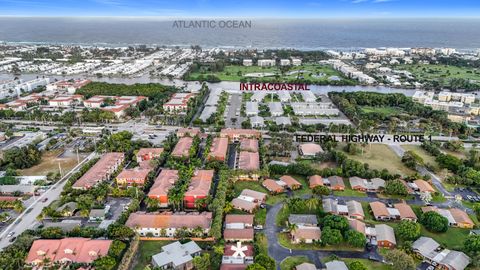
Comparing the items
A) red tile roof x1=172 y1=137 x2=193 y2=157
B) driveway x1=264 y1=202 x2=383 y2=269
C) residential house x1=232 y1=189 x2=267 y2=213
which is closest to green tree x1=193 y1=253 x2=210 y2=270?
driveway x1=264 y1=202 x2=383 y2=269

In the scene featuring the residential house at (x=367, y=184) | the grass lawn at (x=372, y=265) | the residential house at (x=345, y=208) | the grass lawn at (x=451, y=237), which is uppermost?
the residential house at (x=367, y=184)

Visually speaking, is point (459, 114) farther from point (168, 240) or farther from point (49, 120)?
point (49, 120)

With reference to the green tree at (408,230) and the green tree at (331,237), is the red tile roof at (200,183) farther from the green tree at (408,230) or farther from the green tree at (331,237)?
the green tree at (408,230)

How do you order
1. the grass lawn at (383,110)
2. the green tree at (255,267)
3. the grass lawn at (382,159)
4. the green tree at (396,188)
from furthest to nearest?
the grass lawn at (383,110) → the grass lawn at (382,159) → the green tree at (396,188) → the green tree at (255,267)

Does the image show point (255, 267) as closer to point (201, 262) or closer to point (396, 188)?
point (201, 262)

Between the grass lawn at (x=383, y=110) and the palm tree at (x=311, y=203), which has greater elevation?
the grass lawn at (x=383, y=110)

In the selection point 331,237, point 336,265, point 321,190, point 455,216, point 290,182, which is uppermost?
point 321,190

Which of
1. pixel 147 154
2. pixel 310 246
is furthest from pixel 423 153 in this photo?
pixel 147 154

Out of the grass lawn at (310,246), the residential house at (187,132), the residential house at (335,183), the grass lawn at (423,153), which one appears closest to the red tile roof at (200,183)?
the grass lawn at (310,246)
